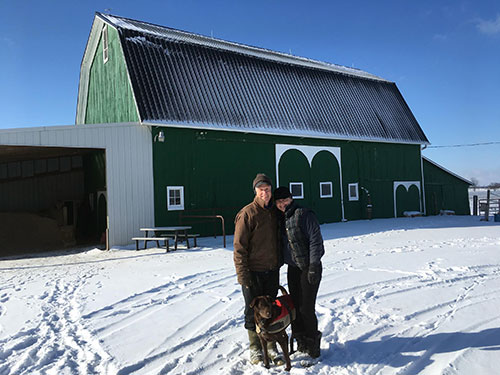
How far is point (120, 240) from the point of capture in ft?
38.8

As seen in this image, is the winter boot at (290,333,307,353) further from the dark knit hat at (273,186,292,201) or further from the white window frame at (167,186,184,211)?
the white window frame at (167,186,184,211)

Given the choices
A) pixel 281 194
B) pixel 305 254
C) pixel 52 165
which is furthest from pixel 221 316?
pixel 52 165

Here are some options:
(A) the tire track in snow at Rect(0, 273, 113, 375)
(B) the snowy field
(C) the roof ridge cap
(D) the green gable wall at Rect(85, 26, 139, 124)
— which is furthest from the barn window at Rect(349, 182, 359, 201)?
(A) the tire track in snow at Rect(0, 273, 113, 375)

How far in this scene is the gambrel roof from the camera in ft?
44.2

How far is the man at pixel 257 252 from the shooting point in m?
3.69

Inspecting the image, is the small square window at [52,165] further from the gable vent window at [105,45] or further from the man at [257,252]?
the man at [257,252]

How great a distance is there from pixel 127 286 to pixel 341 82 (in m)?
15.6

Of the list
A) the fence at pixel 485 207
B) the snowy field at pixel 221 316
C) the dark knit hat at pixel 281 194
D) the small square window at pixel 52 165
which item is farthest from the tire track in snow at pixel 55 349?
the fence at pixel 485 207

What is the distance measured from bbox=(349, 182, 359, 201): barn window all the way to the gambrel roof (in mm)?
2117

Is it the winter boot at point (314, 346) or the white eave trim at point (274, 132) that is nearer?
the winter boot at point (314, 346)

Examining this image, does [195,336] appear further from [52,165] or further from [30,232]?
[52,165]

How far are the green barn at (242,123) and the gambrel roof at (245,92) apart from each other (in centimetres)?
5

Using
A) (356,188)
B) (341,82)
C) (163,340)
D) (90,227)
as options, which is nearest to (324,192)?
(356,188)

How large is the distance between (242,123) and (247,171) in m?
1.68
